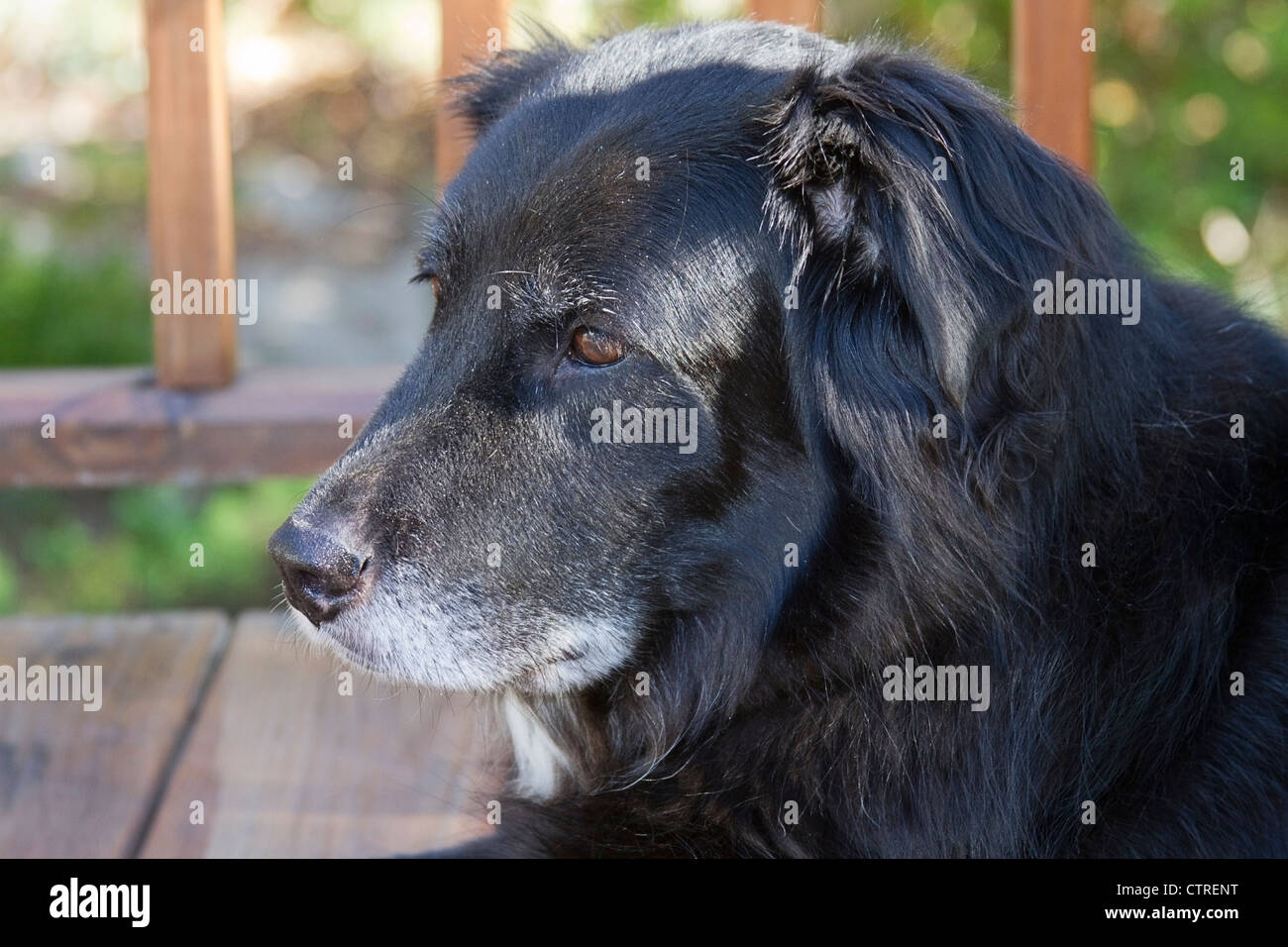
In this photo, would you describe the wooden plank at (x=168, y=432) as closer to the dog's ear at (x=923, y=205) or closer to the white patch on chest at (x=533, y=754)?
the white patch on chest at (x=533, y=754)

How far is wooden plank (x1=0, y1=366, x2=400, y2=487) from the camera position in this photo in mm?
3018

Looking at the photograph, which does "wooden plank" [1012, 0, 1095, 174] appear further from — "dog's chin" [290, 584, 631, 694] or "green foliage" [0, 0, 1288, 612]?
"green foliage" [0, 0, 1288, 612]

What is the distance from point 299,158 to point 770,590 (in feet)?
22.3

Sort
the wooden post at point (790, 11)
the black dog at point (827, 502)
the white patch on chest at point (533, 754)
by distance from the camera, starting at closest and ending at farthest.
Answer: the black dog at point (827, 502) < the white patch on chest at point (533, 754) < the wooden post at point (790, 11)

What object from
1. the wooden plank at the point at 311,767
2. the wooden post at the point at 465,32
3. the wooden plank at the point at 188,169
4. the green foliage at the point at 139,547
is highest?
the wooden post at the point at 465,32

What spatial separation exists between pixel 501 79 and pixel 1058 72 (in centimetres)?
120

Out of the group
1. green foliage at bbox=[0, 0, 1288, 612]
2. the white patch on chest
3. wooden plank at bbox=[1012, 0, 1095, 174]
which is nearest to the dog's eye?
the white patch on chest

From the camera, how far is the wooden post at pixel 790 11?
283 cm

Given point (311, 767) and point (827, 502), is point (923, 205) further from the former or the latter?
point (311, 767)

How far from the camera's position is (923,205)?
1812 millimetres

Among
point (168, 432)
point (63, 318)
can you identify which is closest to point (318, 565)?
point (168, 432)

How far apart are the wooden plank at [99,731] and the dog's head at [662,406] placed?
778 millimetres

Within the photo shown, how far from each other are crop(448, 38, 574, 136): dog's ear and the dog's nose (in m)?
0.92

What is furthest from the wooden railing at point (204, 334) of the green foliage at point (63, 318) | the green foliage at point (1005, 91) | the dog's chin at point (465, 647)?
the green foliage at point (63, 318)
